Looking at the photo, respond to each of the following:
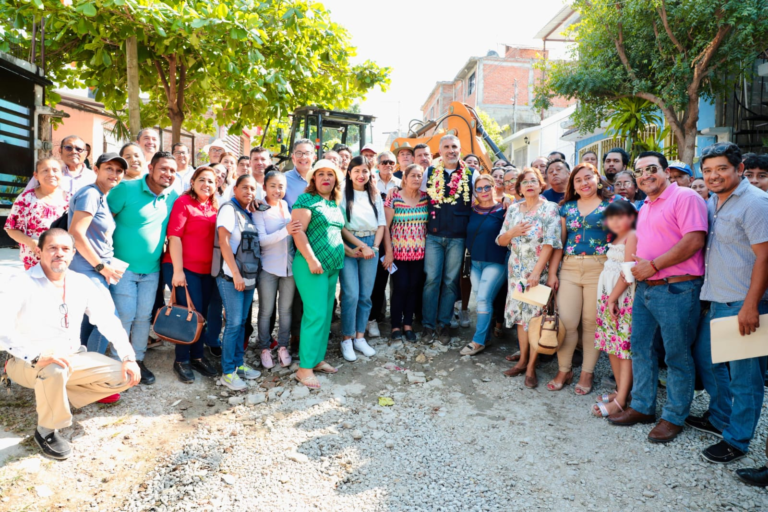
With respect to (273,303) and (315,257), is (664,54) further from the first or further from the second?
(273,303)

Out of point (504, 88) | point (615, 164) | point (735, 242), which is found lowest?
point (735, 242)

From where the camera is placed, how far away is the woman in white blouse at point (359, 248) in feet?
16.6

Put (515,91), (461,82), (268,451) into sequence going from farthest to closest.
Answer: (461,82) → (515,91) → (268,451)

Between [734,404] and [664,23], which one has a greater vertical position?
[664,23]

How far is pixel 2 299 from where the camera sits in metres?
3.22

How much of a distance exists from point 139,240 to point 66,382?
1.24 metres

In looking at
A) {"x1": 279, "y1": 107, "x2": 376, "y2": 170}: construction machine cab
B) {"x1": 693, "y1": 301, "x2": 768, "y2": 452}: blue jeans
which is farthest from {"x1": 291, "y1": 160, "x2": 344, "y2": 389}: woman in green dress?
{"x1": 279, "y1": 107, "x2": 376, "y2": 170}: construction machine cab

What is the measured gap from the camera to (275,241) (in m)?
4.57

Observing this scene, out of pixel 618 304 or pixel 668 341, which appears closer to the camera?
pixel 668 341

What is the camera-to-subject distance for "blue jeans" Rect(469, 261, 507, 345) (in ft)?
16.7

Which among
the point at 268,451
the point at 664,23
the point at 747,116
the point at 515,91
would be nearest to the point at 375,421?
the point at 268,451

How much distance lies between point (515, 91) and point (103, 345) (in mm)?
30760

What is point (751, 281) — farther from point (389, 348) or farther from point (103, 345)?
point (103, 345)

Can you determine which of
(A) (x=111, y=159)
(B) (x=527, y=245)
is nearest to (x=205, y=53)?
(A) (x=111, y=159)
